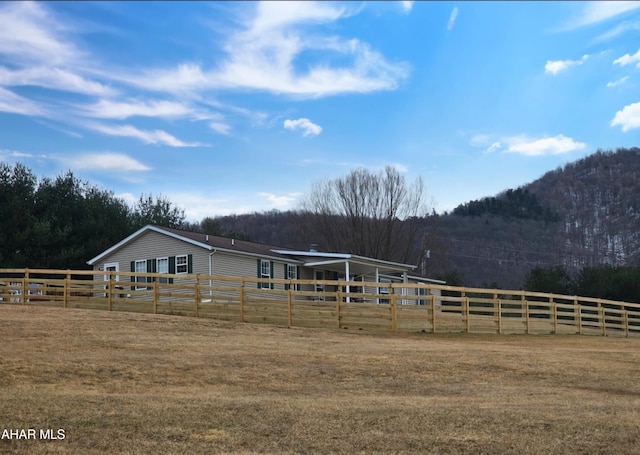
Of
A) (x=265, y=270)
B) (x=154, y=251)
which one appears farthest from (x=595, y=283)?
(x=154, y=251)

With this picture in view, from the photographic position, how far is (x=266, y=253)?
29188mm

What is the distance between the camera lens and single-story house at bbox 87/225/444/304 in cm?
2672

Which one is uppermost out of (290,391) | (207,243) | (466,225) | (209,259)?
(466,225)

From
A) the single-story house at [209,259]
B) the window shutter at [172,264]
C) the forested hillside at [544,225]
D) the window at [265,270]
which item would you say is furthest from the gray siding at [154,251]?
the forested hillside at [544,225]

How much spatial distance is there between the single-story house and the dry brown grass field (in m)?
8.19

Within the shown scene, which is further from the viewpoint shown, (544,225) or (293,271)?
(544,225)

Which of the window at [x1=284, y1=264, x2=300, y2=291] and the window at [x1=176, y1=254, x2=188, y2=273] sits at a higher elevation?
the window at [x1=176, y1=254, x2=188, y2=273]

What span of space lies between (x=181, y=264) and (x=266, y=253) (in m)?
3.74

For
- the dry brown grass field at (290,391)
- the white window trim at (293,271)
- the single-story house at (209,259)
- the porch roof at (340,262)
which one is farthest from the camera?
the white window trim at (293,271)

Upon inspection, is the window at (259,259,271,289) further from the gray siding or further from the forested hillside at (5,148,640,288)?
the forested hillside at (5,148,640,288)

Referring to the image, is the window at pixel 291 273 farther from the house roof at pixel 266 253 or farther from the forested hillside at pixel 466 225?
the forested hillside at pixel 466 225

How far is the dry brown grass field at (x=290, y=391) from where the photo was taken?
7.31 metres

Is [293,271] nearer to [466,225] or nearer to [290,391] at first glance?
[290,391]

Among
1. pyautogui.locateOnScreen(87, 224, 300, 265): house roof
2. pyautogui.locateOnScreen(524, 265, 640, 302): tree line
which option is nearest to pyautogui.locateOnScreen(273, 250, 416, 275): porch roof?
pyautogui.locateOnScreen(87, 224, 300, 265): house roof
